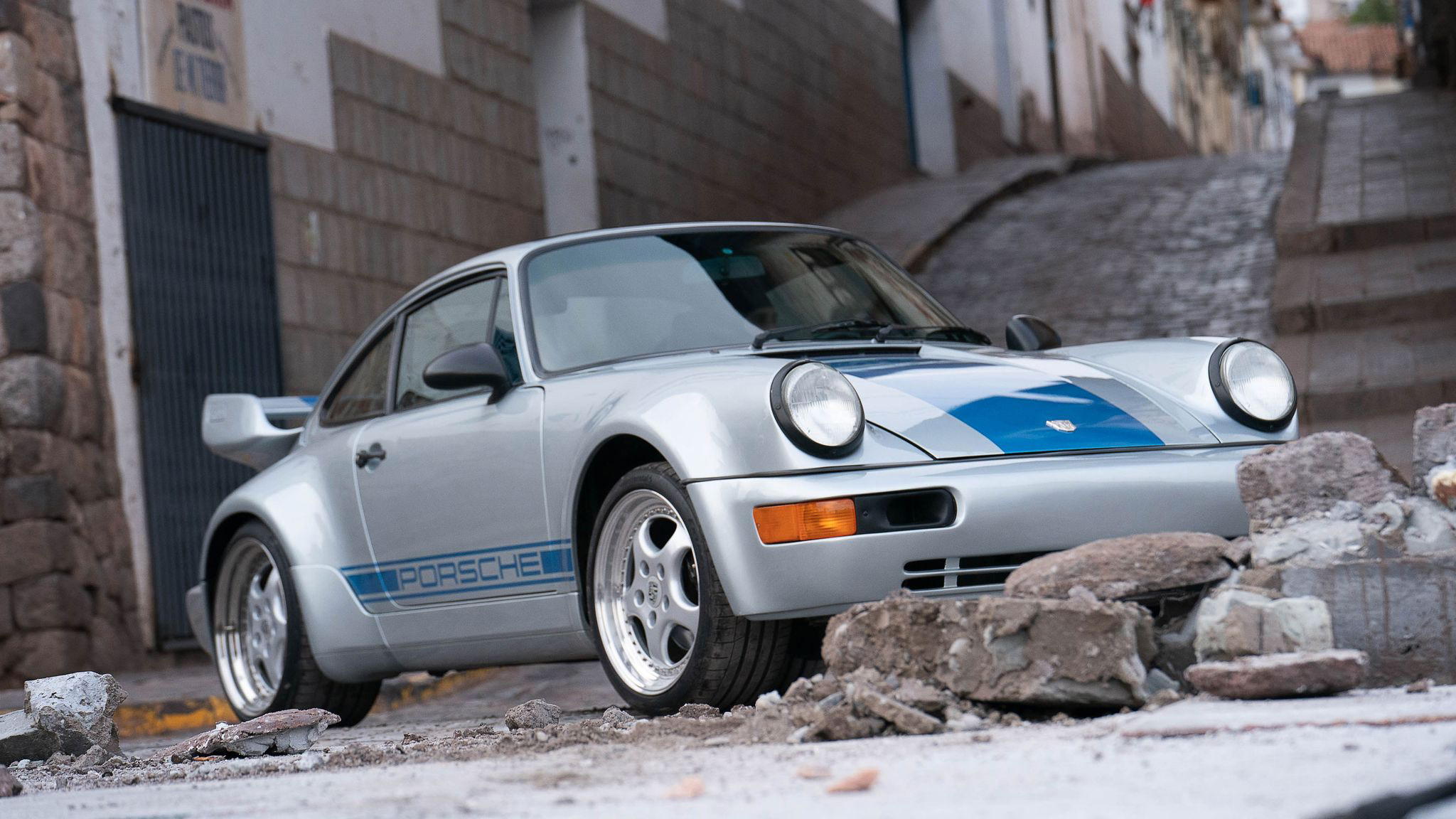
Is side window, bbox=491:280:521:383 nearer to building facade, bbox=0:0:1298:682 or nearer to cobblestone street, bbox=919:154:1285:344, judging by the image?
building facade, bbox=0:0:1298:682

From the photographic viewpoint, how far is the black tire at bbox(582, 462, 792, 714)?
4059 mm

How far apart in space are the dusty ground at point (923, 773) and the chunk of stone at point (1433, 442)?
2.33 ft

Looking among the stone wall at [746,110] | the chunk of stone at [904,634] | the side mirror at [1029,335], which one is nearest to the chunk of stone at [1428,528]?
the chunk of stone at [904,634]

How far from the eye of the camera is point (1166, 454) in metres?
4.24

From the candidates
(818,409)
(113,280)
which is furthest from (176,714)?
(818,409)

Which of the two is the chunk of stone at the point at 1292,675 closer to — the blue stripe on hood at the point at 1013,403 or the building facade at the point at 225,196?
the blue stripe on hood at the point at 1013,403

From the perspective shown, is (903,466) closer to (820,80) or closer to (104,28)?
(104,28)

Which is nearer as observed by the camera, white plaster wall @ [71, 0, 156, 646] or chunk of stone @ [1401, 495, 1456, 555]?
chunk of stone @ [1401, 495, 1456, 555]

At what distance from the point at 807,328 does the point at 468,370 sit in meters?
0.93

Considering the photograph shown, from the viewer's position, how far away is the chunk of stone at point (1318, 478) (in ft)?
12.7

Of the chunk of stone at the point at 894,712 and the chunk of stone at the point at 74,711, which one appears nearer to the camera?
the chunk of stone at the point at 894,712

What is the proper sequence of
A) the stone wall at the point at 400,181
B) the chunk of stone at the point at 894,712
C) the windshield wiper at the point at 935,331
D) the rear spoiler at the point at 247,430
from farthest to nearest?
1. the stone wall at the point at 400,181
2. the rear spoiler at the point at 247,430
3. the windshield wiper at the point at 935,331
4. the chunk of stone at the point at 894,712

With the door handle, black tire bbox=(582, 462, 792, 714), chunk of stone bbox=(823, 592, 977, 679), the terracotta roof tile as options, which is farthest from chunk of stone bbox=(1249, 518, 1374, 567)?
the terracotta roof tile

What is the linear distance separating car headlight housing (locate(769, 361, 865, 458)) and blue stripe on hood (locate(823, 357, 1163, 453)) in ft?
0.74
